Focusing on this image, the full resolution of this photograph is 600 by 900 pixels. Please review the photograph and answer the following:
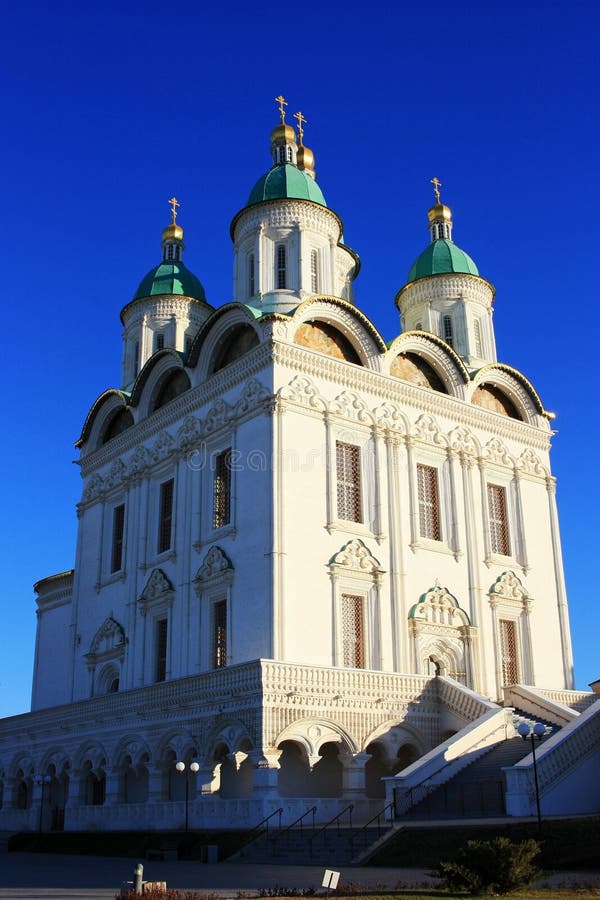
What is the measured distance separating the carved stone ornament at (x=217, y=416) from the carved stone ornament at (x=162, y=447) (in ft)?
6.20

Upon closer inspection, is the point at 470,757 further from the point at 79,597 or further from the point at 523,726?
the point at 79,597

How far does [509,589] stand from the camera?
85.9 feet

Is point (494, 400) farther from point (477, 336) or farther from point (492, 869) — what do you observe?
point (492, 869)

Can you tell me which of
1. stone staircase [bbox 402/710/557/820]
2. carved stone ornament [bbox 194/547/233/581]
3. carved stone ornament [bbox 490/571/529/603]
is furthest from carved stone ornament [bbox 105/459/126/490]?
stone staircase [bbox 402/710/557/820]

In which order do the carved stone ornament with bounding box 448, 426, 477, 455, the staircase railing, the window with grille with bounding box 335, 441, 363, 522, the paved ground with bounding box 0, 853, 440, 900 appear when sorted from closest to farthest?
the paved ground with bounding box 0, 853, 440, 900 → the staircase railing → the window with grille with bounding box 335, 441, 363, 522 → the carved stone ornament with bounding box 448, 426, 477, 455

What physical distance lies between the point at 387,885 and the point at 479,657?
43.9ft

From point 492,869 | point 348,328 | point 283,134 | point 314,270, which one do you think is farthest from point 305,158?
point 492,869

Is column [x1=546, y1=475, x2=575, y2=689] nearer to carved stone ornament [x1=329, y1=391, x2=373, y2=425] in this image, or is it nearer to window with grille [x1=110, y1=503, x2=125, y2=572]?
carved stone ornament [x1=329, y1=391, x2=373, y2=425]

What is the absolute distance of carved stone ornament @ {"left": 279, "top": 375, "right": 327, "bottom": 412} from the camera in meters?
23.0

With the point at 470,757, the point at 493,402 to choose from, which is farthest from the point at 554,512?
the point at 470,757

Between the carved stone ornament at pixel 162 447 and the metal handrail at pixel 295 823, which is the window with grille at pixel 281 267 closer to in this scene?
the carved stone ornament at pixel 162 447

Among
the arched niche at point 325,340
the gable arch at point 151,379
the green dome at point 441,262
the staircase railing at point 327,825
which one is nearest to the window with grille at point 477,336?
the green dome at point 441,262

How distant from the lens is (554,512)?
2864cm

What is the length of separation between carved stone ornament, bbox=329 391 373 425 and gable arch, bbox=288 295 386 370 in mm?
1140
